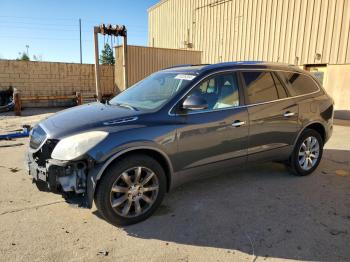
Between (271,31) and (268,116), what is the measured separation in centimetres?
966

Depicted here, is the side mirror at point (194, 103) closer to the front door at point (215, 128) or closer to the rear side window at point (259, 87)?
the front door at point (215, 128)

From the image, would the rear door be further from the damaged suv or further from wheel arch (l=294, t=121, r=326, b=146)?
wheel arch (l=294, t=121, r=326, b=146)

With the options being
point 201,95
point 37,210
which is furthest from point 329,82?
point 37,210

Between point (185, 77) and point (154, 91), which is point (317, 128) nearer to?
point (185, 77)

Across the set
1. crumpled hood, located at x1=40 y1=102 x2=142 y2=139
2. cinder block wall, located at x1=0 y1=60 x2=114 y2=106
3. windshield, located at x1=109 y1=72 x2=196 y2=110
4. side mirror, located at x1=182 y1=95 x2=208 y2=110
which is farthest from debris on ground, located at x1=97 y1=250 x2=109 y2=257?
cinder block wall, located at x1=0 y1=60 x2=114 y2=106

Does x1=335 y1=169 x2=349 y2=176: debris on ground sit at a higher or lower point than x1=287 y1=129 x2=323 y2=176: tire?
lower

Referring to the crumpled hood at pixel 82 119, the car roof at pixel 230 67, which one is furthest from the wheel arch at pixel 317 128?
the crumpled hood at pixel 82 119

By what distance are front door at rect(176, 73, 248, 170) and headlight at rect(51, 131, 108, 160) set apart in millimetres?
929

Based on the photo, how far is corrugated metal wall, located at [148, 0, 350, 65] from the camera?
34.1 feet

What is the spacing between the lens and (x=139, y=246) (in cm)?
285

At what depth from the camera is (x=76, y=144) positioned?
2887 mm

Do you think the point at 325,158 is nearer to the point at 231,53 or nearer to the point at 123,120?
the point at 123,120

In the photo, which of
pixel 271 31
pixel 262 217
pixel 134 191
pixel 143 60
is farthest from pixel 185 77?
pixel 143 60

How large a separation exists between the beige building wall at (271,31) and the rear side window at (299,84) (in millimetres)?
6711
